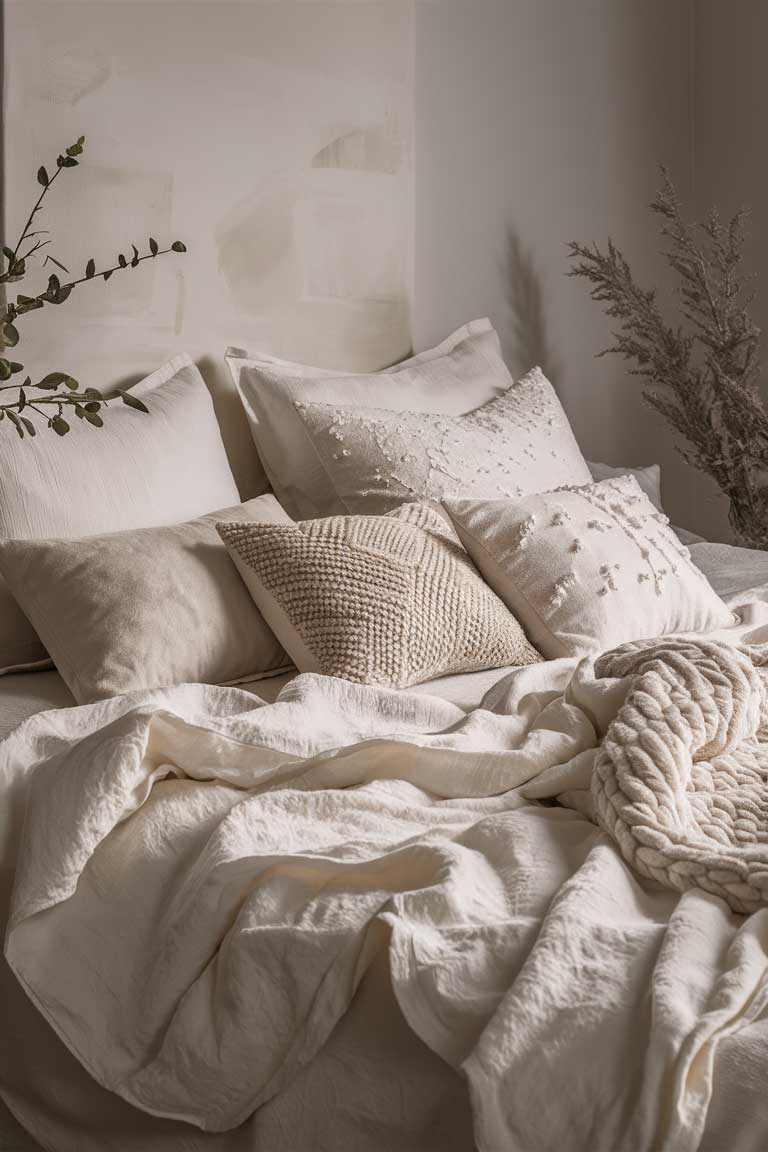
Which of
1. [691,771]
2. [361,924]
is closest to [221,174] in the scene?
[691,771]

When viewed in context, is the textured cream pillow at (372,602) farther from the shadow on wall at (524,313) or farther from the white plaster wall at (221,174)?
the shadow on wall at (524,313)

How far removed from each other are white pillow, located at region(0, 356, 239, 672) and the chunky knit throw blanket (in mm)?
941

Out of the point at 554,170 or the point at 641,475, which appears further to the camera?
the point at 554,170

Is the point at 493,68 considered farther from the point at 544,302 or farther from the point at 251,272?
the point at 251,272

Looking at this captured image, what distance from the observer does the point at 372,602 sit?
178cm

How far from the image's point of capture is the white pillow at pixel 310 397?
95.7 inches

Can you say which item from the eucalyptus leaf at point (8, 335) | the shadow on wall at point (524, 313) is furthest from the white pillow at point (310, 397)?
the eucalyptus leaf at point (8, 335)

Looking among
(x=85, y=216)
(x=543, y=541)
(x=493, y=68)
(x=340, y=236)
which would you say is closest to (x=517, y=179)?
(x=493, y=68)

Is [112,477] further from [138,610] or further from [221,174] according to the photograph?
[221,174]

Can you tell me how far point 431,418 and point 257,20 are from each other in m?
0.91

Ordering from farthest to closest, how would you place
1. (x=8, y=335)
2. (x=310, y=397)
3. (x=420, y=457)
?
(x=310, y=397) → (x=420, y=457) → (x=8, y=335)

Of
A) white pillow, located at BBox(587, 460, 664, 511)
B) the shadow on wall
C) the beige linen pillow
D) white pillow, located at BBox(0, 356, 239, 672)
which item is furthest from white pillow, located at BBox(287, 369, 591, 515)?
the shadow on wall

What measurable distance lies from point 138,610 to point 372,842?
731 mm

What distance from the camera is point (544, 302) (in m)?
3.22
